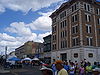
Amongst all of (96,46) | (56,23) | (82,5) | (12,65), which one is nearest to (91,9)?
(82,5)

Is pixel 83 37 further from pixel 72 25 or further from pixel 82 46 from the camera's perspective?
pixel 72 25

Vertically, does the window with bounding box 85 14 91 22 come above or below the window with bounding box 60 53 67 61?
above

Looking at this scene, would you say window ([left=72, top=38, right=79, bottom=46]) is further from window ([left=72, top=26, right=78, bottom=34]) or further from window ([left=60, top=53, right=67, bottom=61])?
window ([left=60, top=53, right=67, bottom=61])

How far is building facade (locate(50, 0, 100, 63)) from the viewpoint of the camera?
3166 centimetres

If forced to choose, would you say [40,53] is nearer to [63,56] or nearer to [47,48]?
[47,48]

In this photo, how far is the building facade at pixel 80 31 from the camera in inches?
1246

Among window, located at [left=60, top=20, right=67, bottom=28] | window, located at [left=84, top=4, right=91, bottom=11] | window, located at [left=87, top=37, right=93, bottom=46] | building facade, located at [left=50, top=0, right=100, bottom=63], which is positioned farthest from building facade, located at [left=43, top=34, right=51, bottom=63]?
window, located at [left=84, top=4, right=91, bottom=11]

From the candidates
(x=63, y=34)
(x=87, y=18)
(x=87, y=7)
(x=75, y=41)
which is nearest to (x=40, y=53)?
(x=63, y=34)

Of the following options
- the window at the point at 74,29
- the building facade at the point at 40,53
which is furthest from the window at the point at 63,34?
the building facade at the point at 40,53

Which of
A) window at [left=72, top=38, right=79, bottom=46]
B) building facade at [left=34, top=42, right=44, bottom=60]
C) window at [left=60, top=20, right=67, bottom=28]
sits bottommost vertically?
building facade at [left=34, top=42, right=44, bottom=60]

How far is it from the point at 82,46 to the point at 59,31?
10.6 m

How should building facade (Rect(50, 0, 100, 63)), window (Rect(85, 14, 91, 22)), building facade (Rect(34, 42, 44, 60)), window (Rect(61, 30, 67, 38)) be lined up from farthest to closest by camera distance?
building facade (Rect(34, 42, 44, 60)) < window (Rect(61, 30, 67, 38)) < window (Rect(85, 14, 91, 22)) < building facade (Rect(50, 0, 100, 63))

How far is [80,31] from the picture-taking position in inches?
1244

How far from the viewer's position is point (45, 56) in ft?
171
